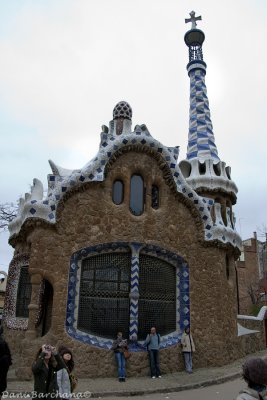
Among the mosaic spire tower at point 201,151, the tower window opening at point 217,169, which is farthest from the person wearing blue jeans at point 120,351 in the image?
the tower window opening at point 217,169

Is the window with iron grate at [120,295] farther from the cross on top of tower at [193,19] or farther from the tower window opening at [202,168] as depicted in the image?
the cross on top of tower at [193,19]

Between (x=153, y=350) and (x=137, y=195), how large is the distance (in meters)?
3.24

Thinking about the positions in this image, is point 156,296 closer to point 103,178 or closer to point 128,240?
point 128,240

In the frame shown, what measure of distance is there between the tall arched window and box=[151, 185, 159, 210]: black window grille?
260mm

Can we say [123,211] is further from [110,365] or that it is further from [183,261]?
[110,365]

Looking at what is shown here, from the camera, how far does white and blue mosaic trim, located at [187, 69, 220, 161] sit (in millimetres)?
12156

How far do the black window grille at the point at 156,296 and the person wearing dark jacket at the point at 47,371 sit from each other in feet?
15.8

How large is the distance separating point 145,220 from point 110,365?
2959 millimetres

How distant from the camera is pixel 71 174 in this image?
834 centimetres

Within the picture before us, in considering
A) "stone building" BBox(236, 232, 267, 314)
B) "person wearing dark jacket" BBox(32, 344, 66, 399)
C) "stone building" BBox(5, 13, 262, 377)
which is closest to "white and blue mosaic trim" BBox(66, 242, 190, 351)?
"stone building" BBox(5, 13, 262, 377)

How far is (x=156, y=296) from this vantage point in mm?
8453

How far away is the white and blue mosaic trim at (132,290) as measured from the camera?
7637mm

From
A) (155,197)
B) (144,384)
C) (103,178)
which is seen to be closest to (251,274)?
(155,197)

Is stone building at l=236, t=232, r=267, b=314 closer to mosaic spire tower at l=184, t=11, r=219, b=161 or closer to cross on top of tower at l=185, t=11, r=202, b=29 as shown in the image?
mosaic spire tower at l=184, t=11, r=219, b=161
